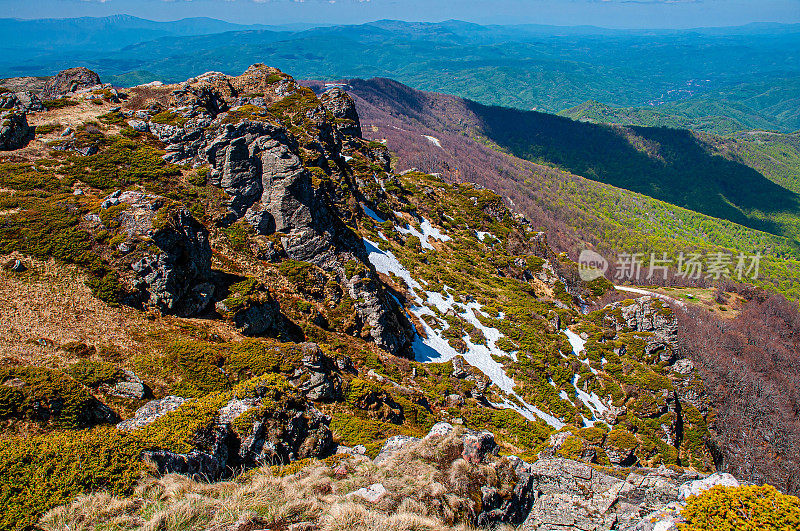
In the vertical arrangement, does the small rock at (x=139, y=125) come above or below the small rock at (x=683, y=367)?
above

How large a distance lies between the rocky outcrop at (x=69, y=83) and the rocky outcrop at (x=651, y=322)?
2764 inches

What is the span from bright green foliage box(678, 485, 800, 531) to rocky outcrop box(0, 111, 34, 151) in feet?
137

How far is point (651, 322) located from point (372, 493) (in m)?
48.6

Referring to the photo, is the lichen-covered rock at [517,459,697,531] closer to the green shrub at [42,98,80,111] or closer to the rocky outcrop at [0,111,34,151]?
the rocky outcrop at [0,111,34,151]

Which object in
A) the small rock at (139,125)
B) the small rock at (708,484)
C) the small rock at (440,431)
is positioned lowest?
the small rock at (440,431)

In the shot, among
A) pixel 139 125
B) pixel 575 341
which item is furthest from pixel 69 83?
pixel 575 341

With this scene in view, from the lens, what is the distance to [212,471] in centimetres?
1188

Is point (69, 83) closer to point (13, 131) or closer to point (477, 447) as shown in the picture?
point (13, 131)

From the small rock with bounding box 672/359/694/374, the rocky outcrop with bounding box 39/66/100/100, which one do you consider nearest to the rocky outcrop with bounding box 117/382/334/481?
the small rock with bounding box 672/359/694/374

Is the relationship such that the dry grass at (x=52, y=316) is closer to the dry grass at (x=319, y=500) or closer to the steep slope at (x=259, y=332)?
the steep slope at (x=259, y=332)

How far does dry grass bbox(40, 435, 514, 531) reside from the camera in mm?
8602

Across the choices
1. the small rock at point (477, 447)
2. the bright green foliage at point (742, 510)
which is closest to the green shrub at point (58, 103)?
the small rock at point (477, 447)

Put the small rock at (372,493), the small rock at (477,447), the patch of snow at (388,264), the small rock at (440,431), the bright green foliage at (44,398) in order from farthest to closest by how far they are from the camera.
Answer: the patch of snow at (388,264) < the small rock at (440,431) < the small rock at (477,447) < the bright green foliage at (44,398) < the small rock at (372,493)

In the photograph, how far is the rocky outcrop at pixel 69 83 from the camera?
43500 mm
